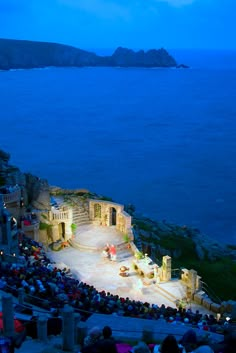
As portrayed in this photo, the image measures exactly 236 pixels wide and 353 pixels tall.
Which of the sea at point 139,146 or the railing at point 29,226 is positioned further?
the sea at point 139,146

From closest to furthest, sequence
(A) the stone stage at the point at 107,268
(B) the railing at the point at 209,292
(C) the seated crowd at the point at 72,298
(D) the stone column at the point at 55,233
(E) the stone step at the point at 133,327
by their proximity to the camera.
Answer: (E) the stone step at the point at 133,327
(C) the seated crowd at the point at 72,298
(A) the stone stage at the point at 107,268
(B) the railing at the point at 209,292
(D) the stone column at the point at 55,233

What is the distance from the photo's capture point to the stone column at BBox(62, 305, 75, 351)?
14.4 metres

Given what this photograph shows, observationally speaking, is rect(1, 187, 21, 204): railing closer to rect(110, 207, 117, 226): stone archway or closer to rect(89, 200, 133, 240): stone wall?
rect(89, 200, 133, 240): stone wall

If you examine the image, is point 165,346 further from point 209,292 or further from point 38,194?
point 38,194

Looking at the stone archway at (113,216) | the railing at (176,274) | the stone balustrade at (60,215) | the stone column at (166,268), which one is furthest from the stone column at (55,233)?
the stone column at (166,268)

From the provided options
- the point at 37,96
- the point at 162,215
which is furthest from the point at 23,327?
the point at 37,96

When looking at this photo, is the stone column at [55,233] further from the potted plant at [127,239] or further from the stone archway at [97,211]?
the potted plant at [127,239]

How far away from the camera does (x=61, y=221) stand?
1417 inches

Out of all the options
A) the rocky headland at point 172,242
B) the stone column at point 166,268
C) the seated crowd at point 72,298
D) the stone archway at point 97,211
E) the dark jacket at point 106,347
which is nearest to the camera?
the dark jacket at point 106,347

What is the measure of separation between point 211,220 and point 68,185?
23385 millimetres

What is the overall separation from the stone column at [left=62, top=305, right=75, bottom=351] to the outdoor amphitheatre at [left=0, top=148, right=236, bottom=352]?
5.30 ft

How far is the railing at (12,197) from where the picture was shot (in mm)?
34438

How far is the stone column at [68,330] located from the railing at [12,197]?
20778 millimetres

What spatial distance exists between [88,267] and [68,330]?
1799cm
